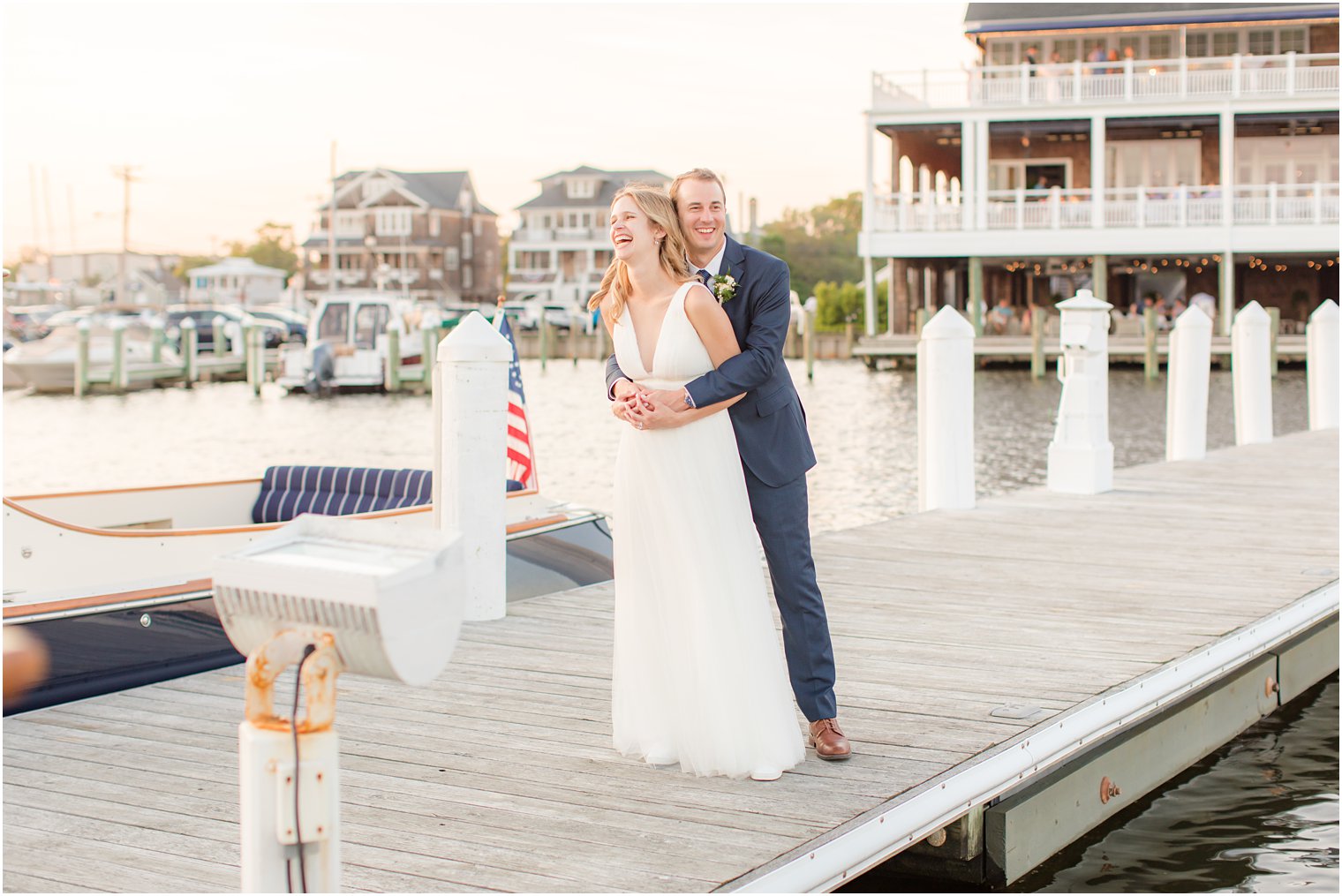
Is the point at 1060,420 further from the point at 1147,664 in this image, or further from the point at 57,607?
the point at 57,607

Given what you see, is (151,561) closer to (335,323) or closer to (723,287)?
(723,287)

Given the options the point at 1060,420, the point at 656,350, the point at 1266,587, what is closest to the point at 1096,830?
the point at 1266,587

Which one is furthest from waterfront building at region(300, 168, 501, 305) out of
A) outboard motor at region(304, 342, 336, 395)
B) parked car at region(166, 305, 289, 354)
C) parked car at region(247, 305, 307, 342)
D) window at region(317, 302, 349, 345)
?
outboard motor at region(304, 342, 336, 395)

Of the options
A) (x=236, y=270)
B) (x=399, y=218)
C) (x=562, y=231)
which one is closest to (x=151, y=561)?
(x=562, y=231)

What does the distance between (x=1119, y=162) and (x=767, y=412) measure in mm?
43680

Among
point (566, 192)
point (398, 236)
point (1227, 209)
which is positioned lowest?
point (1227, 209)

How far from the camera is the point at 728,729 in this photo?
4.49m

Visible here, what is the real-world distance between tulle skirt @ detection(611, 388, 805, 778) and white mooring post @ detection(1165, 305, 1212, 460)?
1111 cm

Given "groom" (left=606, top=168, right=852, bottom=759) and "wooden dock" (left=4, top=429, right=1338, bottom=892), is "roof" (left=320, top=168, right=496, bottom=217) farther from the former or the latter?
"groom" (left=606, top=168, right=852, bottom=759)

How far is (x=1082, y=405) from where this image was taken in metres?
11.8

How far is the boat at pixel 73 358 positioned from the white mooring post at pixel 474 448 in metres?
37.9

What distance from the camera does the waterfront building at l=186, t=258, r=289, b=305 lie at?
370 feet

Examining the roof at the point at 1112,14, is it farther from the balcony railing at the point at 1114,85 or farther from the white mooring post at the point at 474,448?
the white mooring post at the point at 474,448

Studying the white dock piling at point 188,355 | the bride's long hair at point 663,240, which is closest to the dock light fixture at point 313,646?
the bride's long hair at point 663,240
